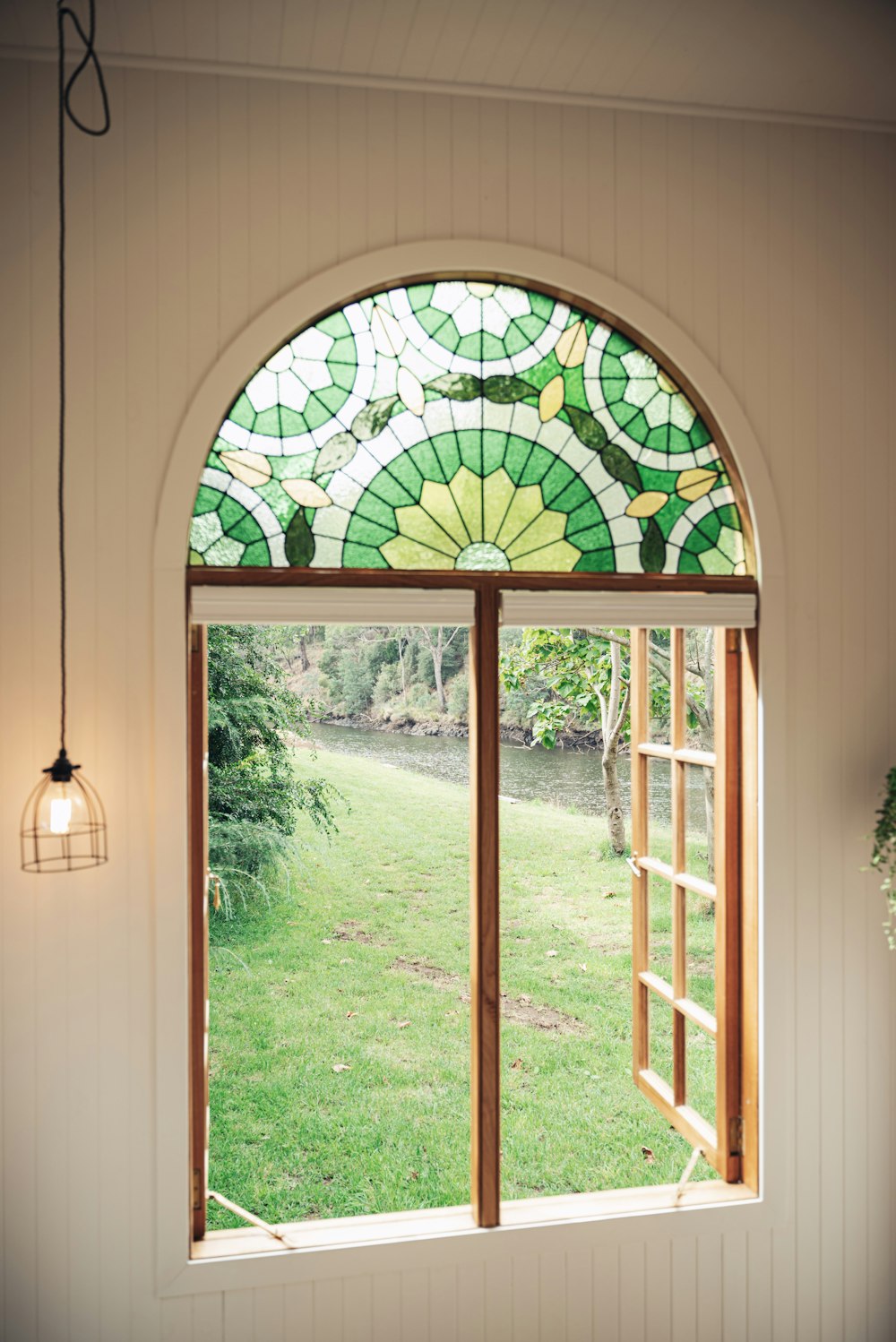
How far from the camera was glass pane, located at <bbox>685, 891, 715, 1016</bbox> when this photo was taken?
3.30 metres

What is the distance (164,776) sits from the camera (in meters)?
2.23

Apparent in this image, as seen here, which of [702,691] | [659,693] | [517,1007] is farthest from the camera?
[517,1007]

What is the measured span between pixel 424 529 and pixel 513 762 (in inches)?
112

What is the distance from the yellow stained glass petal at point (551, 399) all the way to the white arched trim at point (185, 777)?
0.23 meters

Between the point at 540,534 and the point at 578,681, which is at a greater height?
the point at 540,534

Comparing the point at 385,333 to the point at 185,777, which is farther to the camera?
the point at 385,333

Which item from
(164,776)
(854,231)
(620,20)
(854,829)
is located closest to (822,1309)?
(854,829)

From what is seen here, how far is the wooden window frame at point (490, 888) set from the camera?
2316 millimetres

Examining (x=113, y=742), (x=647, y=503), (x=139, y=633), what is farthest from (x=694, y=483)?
(x=113, y=742)

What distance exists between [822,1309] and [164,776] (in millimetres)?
2208

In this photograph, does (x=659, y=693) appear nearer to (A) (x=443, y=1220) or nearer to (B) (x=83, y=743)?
(A) (x=443, y=1220)

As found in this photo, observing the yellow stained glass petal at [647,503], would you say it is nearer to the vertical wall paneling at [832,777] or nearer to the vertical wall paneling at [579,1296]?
the vertical wall paneling at [832,777]

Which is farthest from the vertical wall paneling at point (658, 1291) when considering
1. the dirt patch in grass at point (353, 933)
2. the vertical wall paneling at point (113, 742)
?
the dirt patch in grass at point (353, 933)

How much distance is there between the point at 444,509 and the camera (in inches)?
96.2
